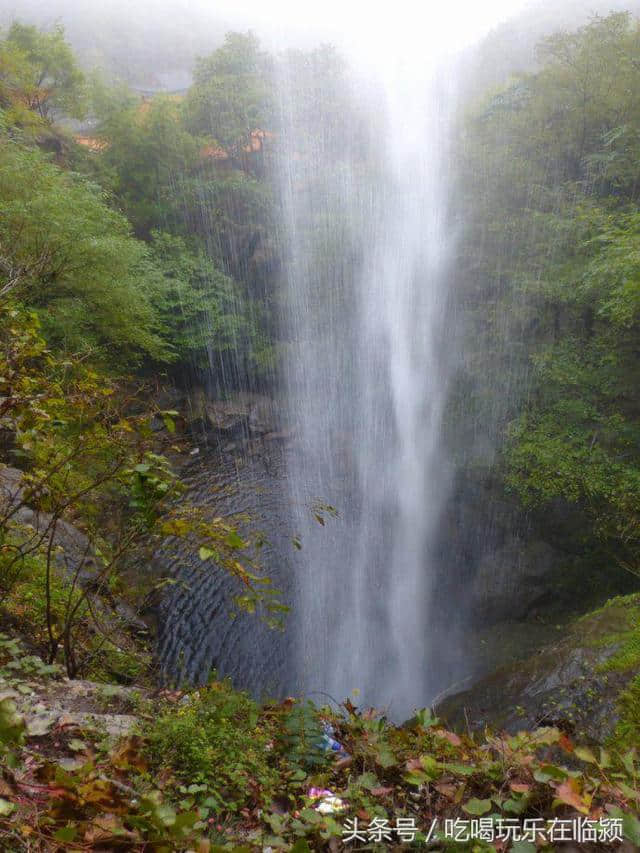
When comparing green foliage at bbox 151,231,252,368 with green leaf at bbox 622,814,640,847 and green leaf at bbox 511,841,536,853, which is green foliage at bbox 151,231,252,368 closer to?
green leaf at bbox 511,841,536,853

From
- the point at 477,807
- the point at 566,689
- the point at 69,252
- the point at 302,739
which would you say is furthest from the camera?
the point at 69,252

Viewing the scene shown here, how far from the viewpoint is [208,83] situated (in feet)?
65.0

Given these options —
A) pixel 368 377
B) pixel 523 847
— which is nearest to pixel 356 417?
pixel 368 377

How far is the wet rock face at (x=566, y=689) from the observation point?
162 inches

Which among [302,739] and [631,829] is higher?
[631,829]

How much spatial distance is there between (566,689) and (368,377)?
12.5 m

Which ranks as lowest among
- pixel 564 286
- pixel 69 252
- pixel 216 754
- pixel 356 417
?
pixel 356 417

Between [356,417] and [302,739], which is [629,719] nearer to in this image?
[302,739]

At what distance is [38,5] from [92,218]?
3871 cm

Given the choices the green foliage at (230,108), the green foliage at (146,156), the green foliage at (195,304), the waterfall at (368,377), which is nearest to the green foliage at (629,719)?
the waterfall at (368,377)

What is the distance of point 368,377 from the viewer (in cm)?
1633

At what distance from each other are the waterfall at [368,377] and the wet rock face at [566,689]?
2.40 metres

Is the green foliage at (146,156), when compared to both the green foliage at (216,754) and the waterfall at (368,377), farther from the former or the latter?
the green foliage at (216,754)

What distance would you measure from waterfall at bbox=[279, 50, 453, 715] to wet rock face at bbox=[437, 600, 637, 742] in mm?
2395
